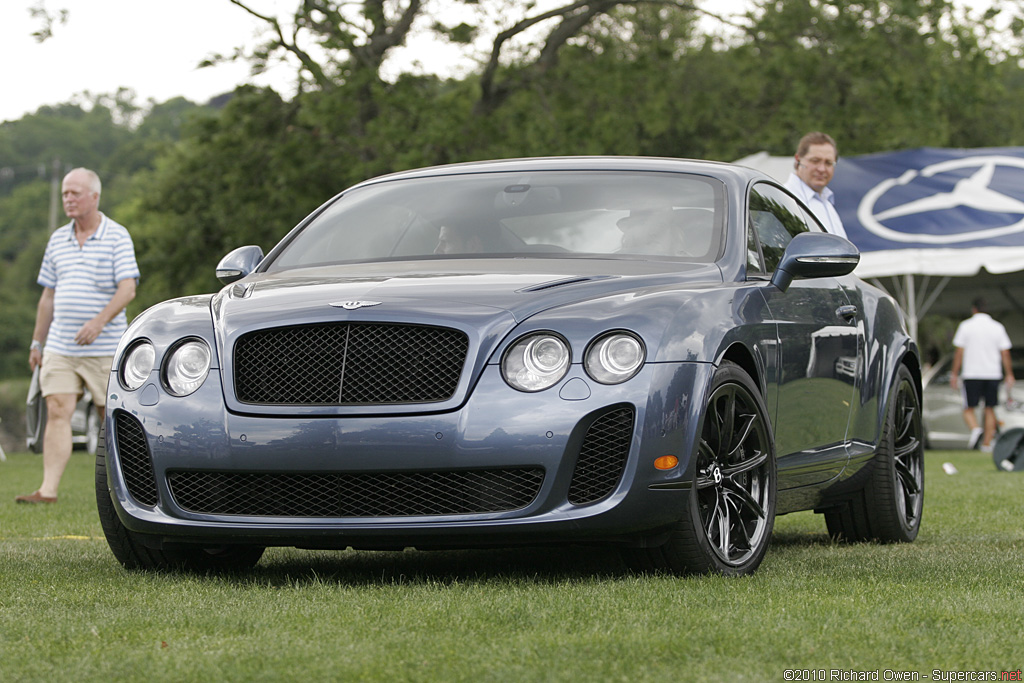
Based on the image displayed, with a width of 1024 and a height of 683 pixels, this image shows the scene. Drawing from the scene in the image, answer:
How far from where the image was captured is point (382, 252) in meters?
5.88

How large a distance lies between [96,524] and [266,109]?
722 inches

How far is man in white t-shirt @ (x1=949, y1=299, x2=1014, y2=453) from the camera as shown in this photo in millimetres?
18344

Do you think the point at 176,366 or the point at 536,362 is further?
the point at 176,366

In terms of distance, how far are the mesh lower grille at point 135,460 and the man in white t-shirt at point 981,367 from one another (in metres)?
15.0

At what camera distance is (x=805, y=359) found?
19.0 ft

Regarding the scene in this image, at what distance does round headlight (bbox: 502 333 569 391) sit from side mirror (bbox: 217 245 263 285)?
1.66 meters

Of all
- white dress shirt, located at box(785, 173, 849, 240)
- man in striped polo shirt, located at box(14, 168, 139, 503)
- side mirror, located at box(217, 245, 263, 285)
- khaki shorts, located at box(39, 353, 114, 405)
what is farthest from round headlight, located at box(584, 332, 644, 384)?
khaki shorts, located at box(39, 353, 114, 405)

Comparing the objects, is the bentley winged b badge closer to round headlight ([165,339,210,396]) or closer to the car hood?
the car hood

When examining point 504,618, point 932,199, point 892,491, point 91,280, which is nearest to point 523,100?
point 932,199

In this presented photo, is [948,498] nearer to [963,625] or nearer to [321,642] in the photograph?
[963,625]

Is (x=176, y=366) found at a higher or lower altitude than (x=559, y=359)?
lower

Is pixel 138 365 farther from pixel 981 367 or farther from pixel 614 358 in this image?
pixel 981 367

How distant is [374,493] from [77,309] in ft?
17.1

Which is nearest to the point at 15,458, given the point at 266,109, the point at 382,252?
the point at 266,109
